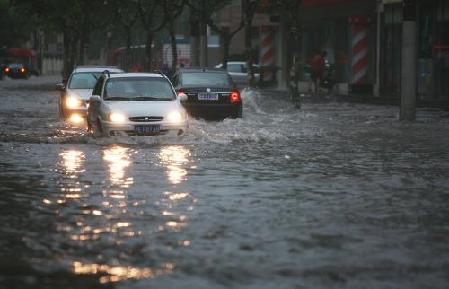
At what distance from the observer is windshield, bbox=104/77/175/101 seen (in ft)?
65.9

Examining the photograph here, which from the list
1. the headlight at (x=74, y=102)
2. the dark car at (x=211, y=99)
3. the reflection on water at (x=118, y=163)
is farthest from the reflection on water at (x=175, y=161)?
the headlight at (x=74, y=102)

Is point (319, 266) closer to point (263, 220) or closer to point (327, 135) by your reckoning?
point (263, 220)

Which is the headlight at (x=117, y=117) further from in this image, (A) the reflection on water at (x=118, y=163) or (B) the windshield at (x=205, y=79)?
(B) the windshield at (x=205, y=79)

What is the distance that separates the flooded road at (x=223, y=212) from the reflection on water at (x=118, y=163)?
0.02m

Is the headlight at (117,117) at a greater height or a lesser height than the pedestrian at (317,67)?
lesser

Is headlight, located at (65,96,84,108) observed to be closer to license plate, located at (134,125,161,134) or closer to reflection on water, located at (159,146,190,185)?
license plate, located at (134,125,161,134)

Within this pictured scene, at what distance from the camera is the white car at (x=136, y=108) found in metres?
19.0

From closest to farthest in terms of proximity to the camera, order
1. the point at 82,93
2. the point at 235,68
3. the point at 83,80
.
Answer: the point at 82,93 < the point at 83,80 < the point at 235,68

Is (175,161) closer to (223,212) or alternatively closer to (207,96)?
(223,212)

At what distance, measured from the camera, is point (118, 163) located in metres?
15.7

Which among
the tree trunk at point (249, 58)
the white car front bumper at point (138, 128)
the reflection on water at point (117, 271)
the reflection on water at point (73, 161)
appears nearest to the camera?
the reflection on water at point (117, 271)

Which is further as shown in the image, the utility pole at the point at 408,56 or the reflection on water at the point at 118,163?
the utility pole at the point at 408,56

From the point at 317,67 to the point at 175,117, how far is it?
2595cm

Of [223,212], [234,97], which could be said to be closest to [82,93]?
[234,97]
